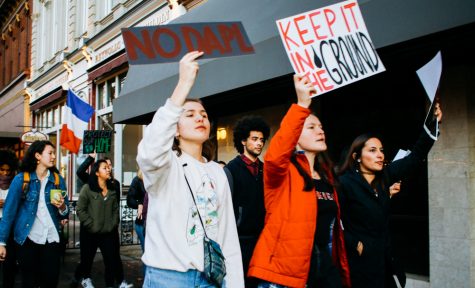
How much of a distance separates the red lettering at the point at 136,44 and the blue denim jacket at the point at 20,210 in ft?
9.88

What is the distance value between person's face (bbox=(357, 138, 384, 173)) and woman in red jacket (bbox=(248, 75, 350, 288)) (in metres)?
0.73

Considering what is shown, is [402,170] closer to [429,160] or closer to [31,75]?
[429,160]

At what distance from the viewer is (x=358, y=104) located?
7.91 metres

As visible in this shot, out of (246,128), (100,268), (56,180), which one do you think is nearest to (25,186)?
(56,180)

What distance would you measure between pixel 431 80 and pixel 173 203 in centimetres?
253

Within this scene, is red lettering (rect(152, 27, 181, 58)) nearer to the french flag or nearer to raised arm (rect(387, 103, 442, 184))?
raised arm (rect(387, 103, 442, 184))

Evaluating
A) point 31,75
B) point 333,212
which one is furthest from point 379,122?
point 31,75

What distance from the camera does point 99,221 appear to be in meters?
7.21

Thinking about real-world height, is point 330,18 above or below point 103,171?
above

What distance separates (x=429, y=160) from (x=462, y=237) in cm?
98

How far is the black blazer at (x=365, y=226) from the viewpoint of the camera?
153 inches

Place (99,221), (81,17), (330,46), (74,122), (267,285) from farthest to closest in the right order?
1. (81,17)
2. (74,122)
3. (99,221)
4. (330,46)
5. (267,285)

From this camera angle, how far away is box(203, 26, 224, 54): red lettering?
10.0 ft

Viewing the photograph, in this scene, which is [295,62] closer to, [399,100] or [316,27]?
[316,27]
